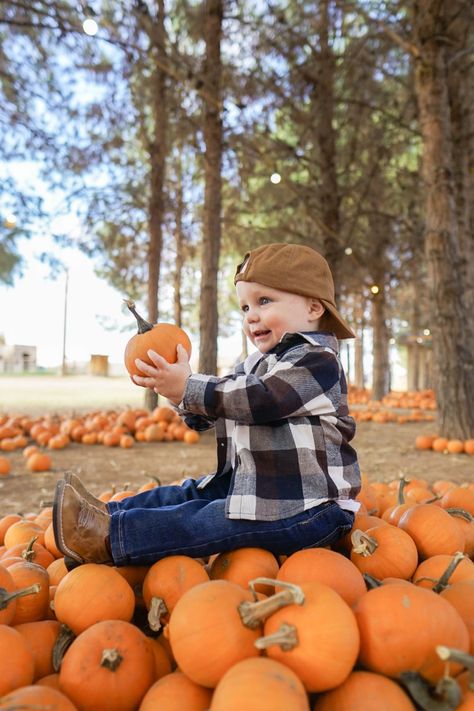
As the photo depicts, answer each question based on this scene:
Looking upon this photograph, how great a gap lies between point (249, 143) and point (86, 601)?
9.22 metres

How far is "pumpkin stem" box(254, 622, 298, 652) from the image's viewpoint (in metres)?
1.16

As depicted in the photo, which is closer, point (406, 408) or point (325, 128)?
point (325, 128)

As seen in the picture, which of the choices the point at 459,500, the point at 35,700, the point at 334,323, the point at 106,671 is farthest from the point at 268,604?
the point at 459,500

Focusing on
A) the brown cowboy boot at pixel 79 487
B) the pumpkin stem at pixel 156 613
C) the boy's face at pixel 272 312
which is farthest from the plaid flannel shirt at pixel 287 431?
the brown cowboy boot at pixel 79 487

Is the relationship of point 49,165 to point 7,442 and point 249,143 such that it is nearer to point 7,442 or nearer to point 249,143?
point 249,143

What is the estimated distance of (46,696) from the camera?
1.13m

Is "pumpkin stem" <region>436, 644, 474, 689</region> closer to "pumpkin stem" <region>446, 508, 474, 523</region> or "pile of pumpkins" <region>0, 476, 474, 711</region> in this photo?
"pile of pumpkins" <region>0, 476, 474, 711</region>

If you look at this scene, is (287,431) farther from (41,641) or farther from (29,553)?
(29,553)

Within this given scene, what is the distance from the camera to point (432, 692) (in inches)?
47.1

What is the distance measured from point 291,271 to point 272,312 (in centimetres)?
18

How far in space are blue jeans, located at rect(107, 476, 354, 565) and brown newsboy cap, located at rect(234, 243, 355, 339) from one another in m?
0.85

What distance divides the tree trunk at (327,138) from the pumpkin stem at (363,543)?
27.8 feet

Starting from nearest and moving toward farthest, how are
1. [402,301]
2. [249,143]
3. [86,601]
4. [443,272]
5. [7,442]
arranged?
[86,601]
[443,272]
[7,442]
[249,143]
[402,301]

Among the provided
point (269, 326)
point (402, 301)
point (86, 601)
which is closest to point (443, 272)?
point (269, 326)
